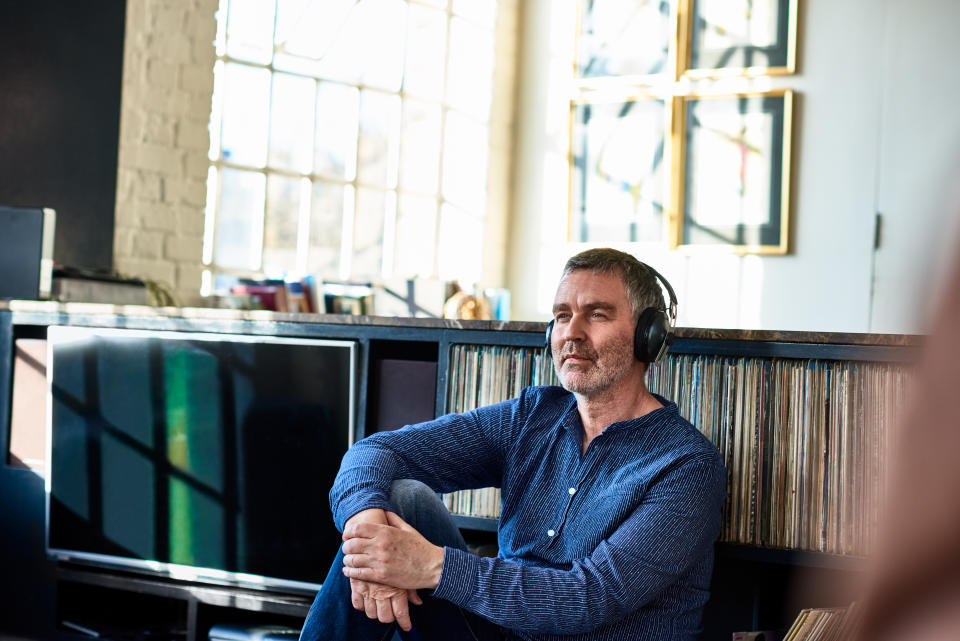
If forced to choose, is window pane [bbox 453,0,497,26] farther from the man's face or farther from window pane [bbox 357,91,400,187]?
the man's face

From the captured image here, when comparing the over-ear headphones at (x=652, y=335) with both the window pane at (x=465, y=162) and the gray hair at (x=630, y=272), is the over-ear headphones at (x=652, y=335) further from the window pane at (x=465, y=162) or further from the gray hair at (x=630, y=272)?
the window pane at (x=465, y=162)

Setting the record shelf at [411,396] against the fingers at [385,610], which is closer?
the fingers at [385,610]

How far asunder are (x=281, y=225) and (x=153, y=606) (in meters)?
2.20

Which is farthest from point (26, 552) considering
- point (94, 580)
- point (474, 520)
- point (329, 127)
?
point (329, 127)

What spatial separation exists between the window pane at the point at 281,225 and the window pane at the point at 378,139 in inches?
17.6

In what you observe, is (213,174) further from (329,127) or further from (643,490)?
(643,490)

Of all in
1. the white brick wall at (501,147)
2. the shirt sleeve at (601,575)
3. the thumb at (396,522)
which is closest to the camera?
the shirt sleeve at (601,575)

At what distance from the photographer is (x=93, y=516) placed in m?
2.64

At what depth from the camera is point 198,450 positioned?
254 centimetres

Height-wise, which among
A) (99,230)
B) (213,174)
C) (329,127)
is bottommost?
(99,230)

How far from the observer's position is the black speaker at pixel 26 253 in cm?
289

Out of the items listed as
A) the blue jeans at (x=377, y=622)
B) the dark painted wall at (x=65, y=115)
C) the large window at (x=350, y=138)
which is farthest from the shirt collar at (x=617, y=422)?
the large window at (x=350, y=138)

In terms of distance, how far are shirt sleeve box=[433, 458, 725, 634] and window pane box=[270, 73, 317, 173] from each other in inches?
128

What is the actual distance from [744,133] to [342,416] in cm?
345
